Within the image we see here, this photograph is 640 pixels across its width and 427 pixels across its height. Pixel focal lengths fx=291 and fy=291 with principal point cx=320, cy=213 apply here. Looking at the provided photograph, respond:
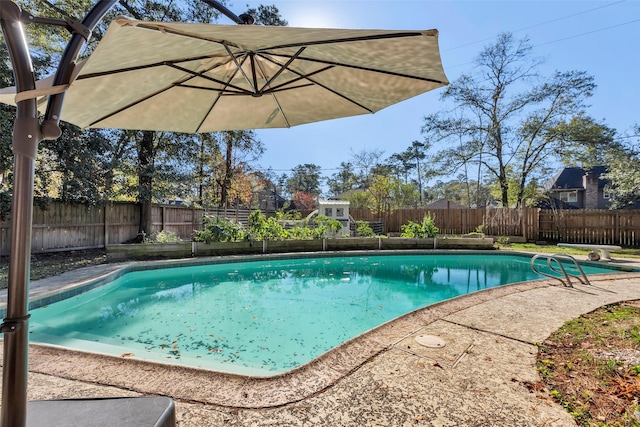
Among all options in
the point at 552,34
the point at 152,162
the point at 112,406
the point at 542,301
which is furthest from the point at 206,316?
the point at 552,34

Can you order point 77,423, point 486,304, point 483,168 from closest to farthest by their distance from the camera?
point 77,423 < point 486,304 < point 483,168

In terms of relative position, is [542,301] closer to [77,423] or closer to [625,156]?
[77,423]

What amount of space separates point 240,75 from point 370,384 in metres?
2.52

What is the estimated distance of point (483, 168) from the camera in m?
16.2

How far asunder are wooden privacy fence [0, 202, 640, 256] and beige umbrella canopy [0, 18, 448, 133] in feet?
24.6

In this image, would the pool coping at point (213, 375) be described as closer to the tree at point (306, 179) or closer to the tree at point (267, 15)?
the tree at point (267, 15)

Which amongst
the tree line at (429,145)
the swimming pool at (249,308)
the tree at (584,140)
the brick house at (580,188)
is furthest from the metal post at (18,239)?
the brick house at (580,188)

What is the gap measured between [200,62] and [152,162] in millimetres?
8843

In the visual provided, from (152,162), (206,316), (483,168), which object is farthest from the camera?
(483,168)

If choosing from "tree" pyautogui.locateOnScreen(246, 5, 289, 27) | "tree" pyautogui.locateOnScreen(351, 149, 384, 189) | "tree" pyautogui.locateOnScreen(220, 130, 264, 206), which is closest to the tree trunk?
"tree" pyautogui.locateOnScreen(220, 130, 264, 206)

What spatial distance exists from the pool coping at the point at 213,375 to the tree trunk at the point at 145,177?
760 cm

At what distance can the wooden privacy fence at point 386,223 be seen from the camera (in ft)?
25.6

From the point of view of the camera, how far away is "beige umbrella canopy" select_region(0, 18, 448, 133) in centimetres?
146

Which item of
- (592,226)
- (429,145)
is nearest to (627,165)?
(592,226)
